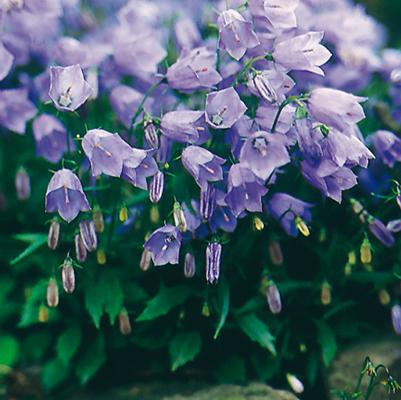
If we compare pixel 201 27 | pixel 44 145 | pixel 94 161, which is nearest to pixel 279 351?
pixel 94 161

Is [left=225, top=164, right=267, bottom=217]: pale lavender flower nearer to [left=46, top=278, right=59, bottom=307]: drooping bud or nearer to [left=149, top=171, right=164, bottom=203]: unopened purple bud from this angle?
[left=149, top=171, right=164, bottom=203]: unopened purple bud

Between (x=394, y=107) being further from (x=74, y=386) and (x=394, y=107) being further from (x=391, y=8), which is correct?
(x=391, y=8)

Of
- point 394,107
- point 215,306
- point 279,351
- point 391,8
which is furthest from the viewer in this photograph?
point 391,8

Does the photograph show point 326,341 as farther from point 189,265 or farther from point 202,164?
point 202,164

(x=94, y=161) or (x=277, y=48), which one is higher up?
(x=277, y=48)

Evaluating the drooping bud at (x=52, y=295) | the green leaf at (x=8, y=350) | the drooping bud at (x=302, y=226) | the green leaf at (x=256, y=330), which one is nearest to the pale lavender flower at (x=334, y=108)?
the drooping bud at (x=302, y=226)
